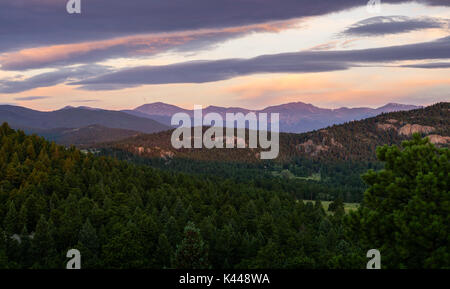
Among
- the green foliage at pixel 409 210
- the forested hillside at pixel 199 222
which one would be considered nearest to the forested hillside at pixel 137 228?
the forested hillside at pixel 199 222

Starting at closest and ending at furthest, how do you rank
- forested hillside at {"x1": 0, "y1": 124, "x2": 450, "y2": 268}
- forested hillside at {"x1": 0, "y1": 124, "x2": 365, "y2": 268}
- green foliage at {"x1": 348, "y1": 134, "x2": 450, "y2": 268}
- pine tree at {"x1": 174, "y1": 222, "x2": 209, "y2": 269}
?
1. green foliage at {"x1": 348, "y1": 134, "x2": 450, "y2": 268}
2. forested hillside at {"x1": 0, "y1": 124, "x2": 450, "y2": 268}
3. pine tree at {"x1": 174, "y1": 222, "x2": 209, "y2": 269}
4. forested hillside at {"x1": 0, "y1": 124, "x2": 365, "y2": 268}

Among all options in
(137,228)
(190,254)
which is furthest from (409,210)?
(137,228)

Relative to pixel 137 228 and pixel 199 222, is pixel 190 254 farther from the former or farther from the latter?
pixel 199 222

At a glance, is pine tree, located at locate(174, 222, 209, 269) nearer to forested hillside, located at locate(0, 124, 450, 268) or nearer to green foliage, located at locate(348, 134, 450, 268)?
forested hillside, located at locate(0, 124, 450, 268)

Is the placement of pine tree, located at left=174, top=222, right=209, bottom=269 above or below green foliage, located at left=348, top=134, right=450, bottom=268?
below

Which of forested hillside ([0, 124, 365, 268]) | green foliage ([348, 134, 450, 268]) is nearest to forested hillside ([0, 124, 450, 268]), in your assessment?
green foliage ([348, 134, 450, 268])

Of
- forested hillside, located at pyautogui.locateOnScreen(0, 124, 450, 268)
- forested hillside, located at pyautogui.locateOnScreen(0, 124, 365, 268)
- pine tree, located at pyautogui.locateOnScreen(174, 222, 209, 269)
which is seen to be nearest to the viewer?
forested hillside, located at pyautogui.locateOnScreen(0, 124, 450, 268)

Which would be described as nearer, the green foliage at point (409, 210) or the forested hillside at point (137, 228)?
the green foliage at point (409, 210)

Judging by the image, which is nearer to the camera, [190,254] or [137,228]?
[190,254]

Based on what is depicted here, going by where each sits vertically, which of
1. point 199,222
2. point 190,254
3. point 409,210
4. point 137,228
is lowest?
point 199,222

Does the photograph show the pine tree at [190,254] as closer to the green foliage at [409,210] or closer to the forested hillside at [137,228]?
the forested hillside at [137,228]

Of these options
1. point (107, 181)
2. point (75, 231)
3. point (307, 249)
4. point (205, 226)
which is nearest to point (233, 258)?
point (205, 226)
